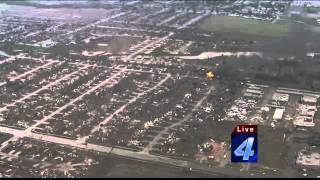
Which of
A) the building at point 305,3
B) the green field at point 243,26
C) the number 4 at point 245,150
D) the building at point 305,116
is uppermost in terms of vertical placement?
the number 4 at point 245,150

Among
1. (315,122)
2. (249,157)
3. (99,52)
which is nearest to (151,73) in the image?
(99,52)

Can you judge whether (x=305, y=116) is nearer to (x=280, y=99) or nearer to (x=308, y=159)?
(x=280, y=99)

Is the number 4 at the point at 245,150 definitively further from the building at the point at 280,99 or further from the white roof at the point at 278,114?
the building at the point at 280,99

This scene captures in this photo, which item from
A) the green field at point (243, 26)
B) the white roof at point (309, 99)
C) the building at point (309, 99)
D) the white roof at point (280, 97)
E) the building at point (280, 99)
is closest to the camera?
the building at point (280, 99)

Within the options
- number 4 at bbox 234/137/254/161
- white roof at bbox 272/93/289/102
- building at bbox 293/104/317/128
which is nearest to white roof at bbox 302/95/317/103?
building at bbox 293/104/317/128

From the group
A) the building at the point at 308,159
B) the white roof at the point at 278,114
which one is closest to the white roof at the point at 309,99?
the white roof at the point at 278,114

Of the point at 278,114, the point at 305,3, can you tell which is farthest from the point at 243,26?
the point at 278,114

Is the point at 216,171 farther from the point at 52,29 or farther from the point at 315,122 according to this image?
the point at 52,29
